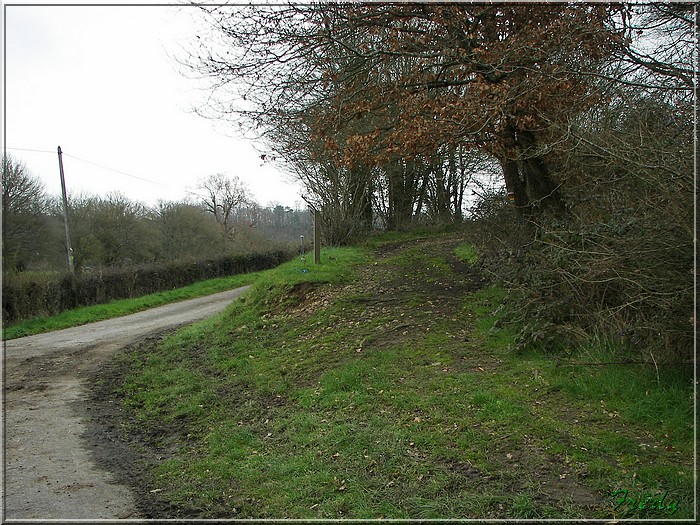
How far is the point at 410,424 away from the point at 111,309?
16162 mm

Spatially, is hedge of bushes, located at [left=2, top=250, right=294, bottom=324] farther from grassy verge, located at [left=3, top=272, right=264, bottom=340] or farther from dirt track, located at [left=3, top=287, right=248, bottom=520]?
dirt track, located at [left=3, top=287, right=248, bottom=520]

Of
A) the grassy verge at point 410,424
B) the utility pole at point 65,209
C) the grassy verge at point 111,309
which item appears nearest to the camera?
the grassy verge at point 410,424

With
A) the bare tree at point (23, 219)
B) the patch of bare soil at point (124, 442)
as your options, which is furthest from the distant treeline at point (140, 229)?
the patch of bare soil at point (124, 442)

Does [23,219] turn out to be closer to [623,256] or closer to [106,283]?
[106,283]

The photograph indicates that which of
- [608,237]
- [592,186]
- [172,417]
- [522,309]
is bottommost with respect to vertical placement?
[172,417]

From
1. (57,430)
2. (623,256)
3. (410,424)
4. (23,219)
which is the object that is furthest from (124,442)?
(23,219)

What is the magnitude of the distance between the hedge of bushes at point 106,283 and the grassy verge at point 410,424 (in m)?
8.54

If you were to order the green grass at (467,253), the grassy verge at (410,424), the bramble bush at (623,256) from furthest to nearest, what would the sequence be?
the green grass at (467,253)
the bramble bush at (623,256)
the grassy verge at (410,424)

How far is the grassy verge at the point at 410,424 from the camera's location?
4137 millimetres

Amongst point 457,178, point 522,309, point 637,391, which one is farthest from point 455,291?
point 457,178

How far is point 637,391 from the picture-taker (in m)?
5.22

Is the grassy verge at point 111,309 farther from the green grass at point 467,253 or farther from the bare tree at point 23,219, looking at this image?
the green grass at point 467,253

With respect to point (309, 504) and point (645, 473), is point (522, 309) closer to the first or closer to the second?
point (645, 473)

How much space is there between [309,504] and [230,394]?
12.3 feet
